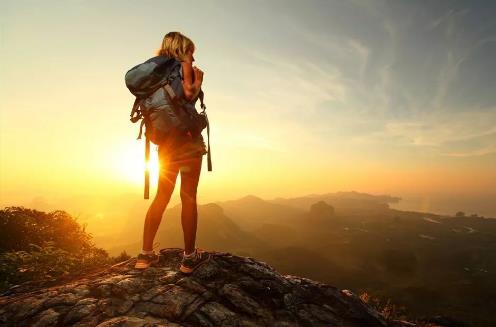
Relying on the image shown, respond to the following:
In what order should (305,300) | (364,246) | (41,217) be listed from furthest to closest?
1. (364,246)
2. (41,217)
3. (305,300)

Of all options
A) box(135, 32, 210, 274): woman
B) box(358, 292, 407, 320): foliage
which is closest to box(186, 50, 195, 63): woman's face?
box(135, 32, 210, 274): woman

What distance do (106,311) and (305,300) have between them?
9.51ft

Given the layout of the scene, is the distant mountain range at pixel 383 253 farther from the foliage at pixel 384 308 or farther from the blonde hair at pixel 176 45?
the blonde hair at pixel 176 45

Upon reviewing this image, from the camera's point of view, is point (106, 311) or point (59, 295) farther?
point (59, 295)

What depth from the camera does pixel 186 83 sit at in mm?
4234

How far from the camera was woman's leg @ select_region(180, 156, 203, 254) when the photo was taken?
4605 mm

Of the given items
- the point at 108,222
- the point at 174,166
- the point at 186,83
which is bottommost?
the point at 108,222

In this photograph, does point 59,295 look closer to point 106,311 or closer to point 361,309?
point 106,311

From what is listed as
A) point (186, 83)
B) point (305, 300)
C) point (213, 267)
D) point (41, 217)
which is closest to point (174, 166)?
point (186, 83)

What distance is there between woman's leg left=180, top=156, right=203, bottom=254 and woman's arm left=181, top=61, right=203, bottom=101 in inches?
37.0

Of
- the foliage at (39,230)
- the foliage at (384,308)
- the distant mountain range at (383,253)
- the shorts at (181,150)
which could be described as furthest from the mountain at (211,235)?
the shorts at (181,150)

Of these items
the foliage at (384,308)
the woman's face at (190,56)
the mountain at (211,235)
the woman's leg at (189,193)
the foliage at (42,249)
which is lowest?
the mountain at (211,235)

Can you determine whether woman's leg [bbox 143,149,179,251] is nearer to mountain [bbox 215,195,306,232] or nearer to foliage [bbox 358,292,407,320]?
foliage [bbox 358,292,407,320]

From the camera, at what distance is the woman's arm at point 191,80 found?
13.9 ft
